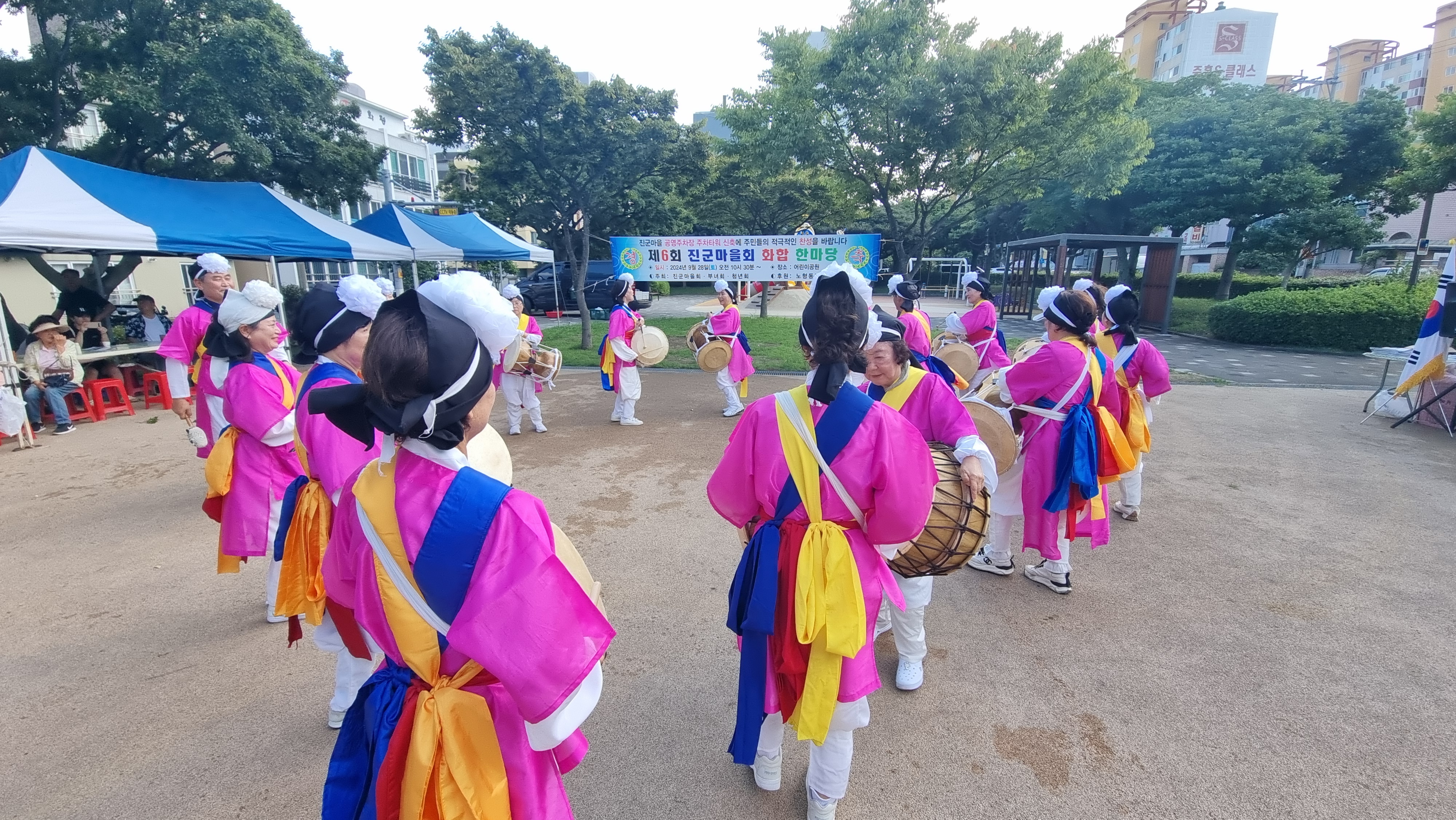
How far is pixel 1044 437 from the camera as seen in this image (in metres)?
3.64

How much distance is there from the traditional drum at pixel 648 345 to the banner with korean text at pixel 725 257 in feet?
14.4

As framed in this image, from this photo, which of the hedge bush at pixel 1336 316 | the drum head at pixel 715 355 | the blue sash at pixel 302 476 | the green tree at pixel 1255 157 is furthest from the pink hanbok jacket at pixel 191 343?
the green tree at pixel 1255 157

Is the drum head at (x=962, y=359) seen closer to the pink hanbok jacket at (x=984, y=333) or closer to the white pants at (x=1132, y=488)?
the pink hanbok jacket at (x=984, y=333)

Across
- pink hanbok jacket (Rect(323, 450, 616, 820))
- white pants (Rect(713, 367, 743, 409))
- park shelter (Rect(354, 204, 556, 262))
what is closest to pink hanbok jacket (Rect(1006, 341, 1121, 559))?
pink hanbok jacket (Rect(323, 450, 616, 820))

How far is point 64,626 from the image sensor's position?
11.7ft

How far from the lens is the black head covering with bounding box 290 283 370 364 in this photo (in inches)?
99.7

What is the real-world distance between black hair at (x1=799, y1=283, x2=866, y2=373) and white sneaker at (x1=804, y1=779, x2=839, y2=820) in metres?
1.43

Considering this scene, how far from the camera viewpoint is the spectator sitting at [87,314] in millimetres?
8906

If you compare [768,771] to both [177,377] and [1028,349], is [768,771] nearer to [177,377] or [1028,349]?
[1028,349]

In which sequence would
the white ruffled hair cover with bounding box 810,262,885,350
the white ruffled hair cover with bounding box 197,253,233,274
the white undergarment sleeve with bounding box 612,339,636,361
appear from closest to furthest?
1. the white ruffled hair cover with bounding box 810,262,885,350
2. the white ruffled hair cover with bounding box 197,253,233,274
3. the white undergarment sleeve with bounding box 612,339,636,361

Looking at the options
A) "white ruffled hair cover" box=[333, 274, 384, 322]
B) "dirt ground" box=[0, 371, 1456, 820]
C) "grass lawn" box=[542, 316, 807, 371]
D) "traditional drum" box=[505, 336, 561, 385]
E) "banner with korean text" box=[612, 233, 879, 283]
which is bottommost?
"dirt ground" box=[0, 371, 1456, 820]

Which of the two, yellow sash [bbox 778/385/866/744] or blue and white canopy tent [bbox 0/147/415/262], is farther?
blue and white canopy tent [bbox 0/147/415/262]

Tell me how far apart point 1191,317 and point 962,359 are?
15.9m

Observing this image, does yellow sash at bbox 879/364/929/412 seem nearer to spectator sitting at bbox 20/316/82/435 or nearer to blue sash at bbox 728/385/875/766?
blue sash at bbox 728/385/875/766
